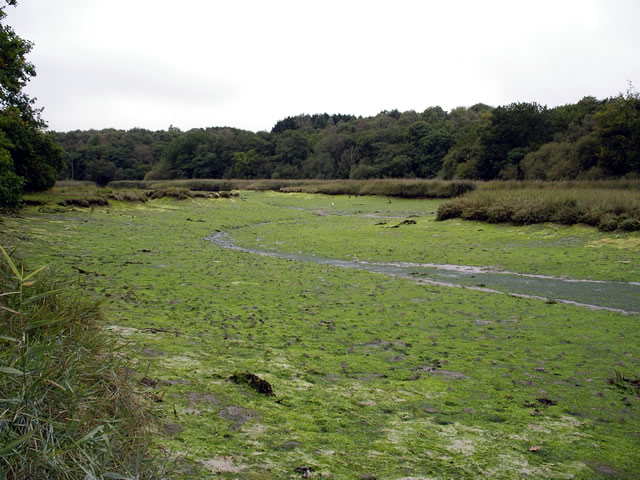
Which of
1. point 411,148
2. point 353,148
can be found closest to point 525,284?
point 411,148

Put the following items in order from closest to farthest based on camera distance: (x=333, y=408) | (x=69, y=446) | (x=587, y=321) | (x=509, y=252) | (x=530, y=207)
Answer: (x=69, y=446) → (x=333, y=408) → (x=587, y=321) → (x=509, y=252) → (x=530, y=207)

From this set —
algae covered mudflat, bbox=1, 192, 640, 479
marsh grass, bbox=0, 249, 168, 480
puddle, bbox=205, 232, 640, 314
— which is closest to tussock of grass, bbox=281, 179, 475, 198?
algae covered mudflat, bbox=1, 192, 640, 479

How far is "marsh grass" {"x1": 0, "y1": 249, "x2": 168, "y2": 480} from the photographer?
188 cm

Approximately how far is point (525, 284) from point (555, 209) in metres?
8.58

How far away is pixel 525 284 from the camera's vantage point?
10.4 m

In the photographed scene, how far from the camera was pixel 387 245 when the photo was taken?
16391 mm

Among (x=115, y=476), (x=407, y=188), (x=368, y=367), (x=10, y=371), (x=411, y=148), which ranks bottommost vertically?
(x=368, y=367)

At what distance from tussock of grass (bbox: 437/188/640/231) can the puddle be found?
5.83 meters

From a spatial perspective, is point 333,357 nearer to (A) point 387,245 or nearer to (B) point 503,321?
(B) point 503,321

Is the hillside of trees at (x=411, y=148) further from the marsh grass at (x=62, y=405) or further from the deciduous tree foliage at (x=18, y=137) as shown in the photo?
the marsh grass at (x=62, y=405)

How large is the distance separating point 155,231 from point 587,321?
52.3 ft

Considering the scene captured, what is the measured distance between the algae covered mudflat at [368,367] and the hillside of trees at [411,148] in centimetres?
3066

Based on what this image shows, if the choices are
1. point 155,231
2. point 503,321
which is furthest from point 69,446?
point 155,231

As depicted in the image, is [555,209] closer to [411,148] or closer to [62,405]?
[62,405]
